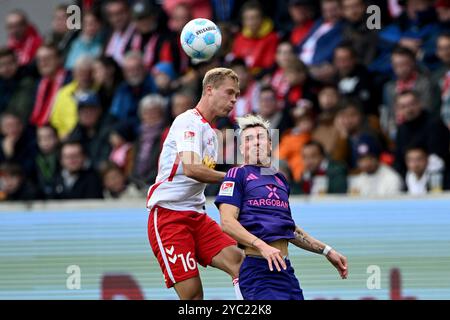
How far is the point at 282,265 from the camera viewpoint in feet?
24.3

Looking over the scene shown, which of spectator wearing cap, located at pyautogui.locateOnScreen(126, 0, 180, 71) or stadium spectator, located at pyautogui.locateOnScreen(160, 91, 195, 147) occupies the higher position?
spectator wearing cap, located at pyautogui.locateOnScreen(126, 0, 180, 71)

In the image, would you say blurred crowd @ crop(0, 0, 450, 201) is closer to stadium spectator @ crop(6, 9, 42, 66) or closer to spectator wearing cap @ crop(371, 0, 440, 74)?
spectator wearing cap @ crop(371, 0, 440, 74)

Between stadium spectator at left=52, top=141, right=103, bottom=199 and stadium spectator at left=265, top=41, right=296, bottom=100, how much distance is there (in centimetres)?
232

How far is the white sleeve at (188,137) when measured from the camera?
845 centimetres

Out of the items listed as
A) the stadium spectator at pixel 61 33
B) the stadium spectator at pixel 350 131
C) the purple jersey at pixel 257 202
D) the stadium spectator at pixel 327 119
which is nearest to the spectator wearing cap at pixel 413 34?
the stadium spectator at pixel 327 119

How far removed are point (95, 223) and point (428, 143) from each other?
346 cm

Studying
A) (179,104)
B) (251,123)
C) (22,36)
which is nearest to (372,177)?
(179,104)

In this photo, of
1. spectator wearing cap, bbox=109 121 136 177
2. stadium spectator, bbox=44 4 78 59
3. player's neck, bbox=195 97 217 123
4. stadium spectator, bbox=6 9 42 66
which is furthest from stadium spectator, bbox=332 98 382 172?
stadium spectator, bbox=6 9 42 66

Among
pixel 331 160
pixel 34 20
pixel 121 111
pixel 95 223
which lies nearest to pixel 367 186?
pixel 331 160

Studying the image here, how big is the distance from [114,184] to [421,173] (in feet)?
11.2

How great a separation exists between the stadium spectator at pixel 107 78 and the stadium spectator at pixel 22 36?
1.83 meters

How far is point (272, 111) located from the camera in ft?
42.4

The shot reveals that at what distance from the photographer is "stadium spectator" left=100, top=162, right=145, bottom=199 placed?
12875 millimetres

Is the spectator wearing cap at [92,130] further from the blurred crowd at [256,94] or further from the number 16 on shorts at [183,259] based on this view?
the number 16 on shorts at [183,259]
